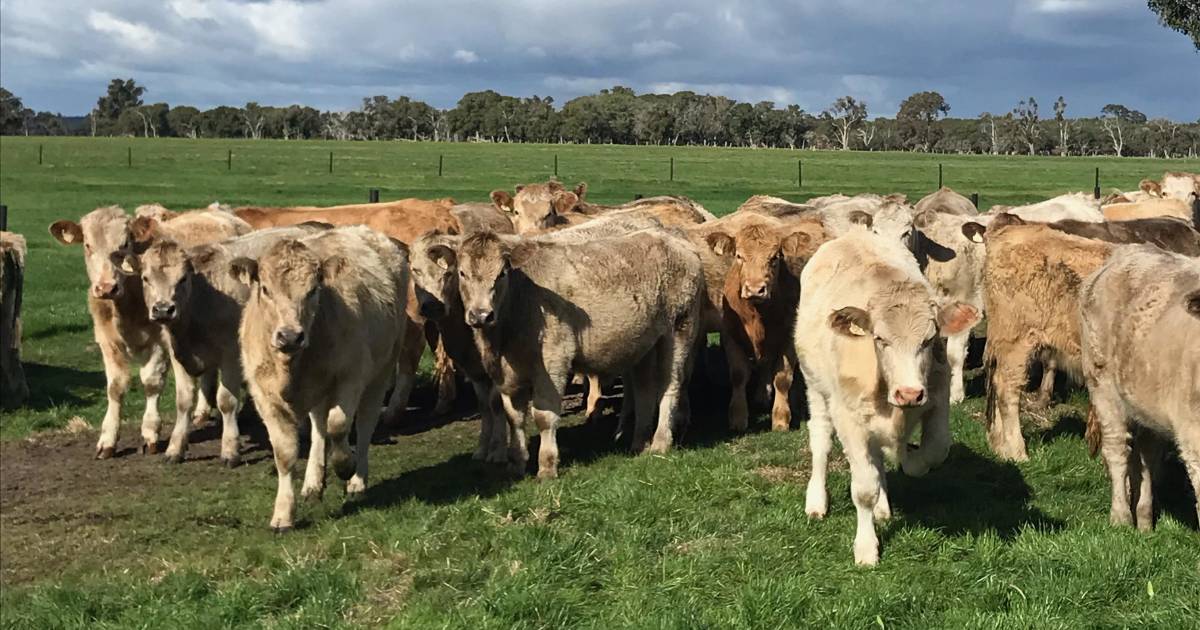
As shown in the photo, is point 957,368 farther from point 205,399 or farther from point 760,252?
point 205,399

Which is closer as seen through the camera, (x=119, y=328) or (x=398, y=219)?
(x=119, y=328)

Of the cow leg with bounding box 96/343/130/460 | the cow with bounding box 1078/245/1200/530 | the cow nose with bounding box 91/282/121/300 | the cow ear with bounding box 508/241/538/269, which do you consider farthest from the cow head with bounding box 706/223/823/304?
the cow leg with bounding box 96/343/130/460

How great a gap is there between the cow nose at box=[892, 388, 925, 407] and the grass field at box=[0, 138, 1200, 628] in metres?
1.04

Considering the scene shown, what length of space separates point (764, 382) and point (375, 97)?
15656 cm

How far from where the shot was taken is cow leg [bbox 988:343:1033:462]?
864 cm

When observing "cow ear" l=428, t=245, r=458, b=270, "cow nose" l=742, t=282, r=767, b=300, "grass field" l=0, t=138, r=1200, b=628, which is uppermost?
"cow ear" l=428, t=245, r=458, b=270

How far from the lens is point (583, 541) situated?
6.84 m

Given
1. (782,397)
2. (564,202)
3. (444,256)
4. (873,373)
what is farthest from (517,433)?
(564,202)

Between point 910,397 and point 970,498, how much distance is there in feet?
7.57

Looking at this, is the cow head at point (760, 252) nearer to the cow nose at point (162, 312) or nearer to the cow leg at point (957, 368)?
the cow leg at point (957, 368)

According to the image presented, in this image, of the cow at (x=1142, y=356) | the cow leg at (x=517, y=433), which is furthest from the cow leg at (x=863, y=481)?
the cow leg at (x=517, y=433)

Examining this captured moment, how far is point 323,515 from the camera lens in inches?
316

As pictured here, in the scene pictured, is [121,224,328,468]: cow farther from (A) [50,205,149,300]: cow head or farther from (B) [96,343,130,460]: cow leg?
(B) [96,343,130,460]: cow leg

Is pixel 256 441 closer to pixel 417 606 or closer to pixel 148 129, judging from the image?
pixel 417 606
